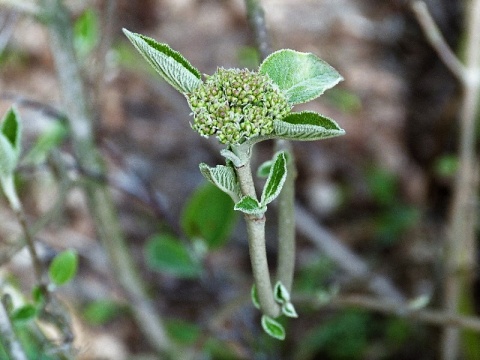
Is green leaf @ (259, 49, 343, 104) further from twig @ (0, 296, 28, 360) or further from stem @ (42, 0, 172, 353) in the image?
stem @ (42, 0, 172, 353)

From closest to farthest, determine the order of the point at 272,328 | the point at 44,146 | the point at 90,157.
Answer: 1. the point at 272,328
2. the point at 44,146
3. the point at 90,157

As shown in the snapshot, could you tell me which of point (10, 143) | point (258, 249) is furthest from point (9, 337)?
point (258, 249)

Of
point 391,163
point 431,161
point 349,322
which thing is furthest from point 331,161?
point 349,322

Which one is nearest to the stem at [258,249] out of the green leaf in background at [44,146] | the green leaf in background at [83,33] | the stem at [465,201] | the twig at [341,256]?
the green leaf in background at [44,146]

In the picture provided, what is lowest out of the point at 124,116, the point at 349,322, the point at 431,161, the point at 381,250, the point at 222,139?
the point at 349,322

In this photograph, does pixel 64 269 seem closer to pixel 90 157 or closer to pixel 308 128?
pixel 90 157

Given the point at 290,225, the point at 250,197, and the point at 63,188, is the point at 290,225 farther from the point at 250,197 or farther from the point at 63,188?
the point at 63,188
